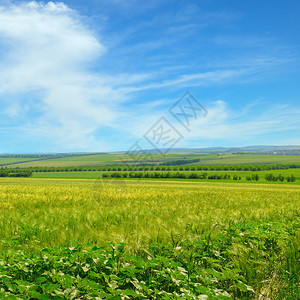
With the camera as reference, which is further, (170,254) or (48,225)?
(48,225)

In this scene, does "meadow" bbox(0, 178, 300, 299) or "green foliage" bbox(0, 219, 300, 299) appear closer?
"green foliage" bbox(0, 219, 300, 299)

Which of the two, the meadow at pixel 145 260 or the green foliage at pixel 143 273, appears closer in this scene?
the green foliage at pixel 143 273

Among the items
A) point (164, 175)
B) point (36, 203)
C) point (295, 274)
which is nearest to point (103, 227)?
point (295, 274)

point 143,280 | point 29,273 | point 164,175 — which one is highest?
point 29,273

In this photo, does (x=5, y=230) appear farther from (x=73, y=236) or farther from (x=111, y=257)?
(x=111, y=257)

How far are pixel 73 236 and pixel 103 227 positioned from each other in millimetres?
958

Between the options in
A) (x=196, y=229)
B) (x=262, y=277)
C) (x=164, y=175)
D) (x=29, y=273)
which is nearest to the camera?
(x=29, y=273)

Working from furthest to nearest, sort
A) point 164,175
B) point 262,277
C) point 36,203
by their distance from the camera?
point 164,175 < point 36,203 < point 262,277

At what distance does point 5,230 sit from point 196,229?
150 inches

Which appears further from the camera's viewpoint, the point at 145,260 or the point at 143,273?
the point at 145,260

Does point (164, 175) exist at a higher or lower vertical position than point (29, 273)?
lower

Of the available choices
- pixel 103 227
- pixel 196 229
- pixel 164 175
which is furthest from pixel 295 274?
pixel 164 175

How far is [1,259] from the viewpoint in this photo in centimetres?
302

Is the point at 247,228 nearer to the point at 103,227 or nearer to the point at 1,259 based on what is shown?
the point at 103,227
